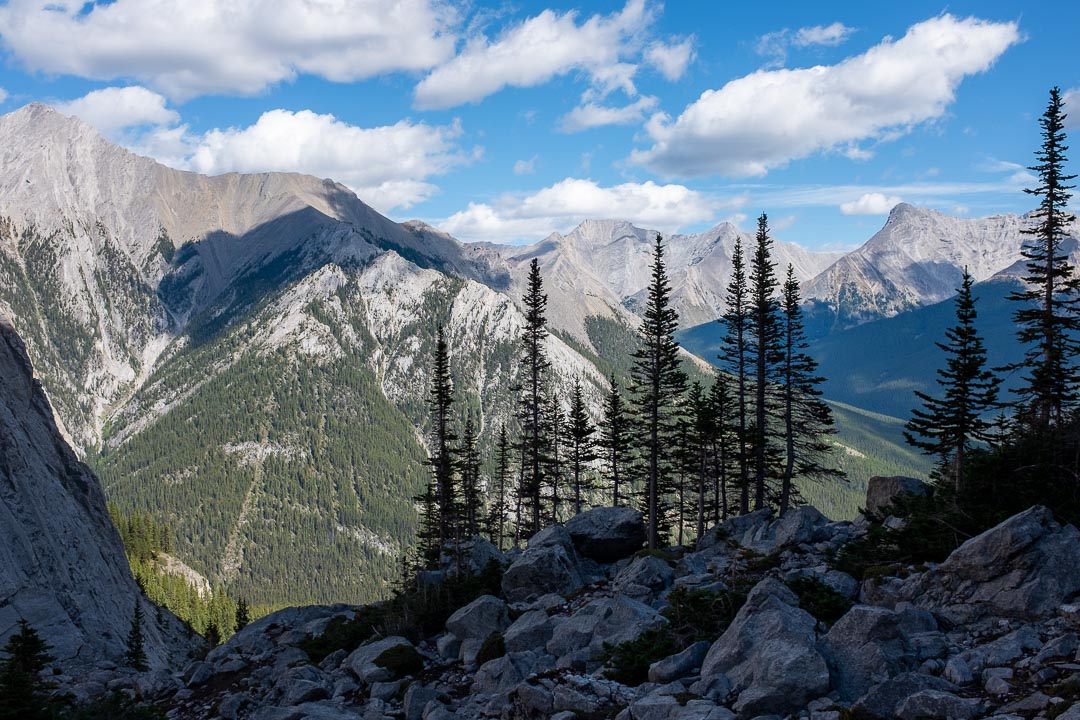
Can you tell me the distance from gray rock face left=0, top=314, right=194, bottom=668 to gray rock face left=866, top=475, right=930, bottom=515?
44.6m

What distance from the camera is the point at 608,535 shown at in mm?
41594

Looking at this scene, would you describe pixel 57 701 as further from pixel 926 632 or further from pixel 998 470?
pixel 998 470

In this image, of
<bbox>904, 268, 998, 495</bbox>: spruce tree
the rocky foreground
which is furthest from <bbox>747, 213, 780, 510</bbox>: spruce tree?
<bbox>904, 268, 998, 495</bbox>: spruce tree

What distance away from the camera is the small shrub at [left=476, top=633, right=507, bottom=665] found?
2641cm

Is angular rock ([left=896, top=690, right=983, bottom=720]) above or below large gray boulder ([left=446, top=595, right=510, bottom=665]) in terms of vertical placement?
above

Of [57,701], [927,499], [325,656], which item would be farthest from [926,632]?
[57,701]

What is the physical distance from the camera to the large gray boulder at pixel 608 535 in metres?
41.6

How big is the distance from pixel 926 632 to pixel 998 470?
9252 mm

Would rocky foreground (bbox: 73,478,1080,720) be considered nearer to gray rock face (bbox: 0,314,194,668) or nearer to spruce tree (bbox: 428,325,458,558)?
spruce tree (bbox: 428,325,458,558)

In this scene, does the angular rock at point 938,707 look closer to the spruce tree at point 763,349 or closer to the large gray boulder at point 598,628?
the large gray boulder at point 598,628

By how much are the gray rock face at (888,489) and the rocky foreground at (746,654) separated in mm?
210

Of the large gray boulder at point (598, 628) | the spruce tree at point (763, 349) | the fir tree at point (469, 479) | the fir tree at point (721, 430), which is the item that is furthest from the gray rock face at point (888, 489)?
the fir tree at point (469, 479)

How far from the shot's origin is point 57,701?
891 inches

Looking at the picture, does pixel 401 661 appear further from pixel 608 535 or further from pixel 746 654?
pixel 608 535
